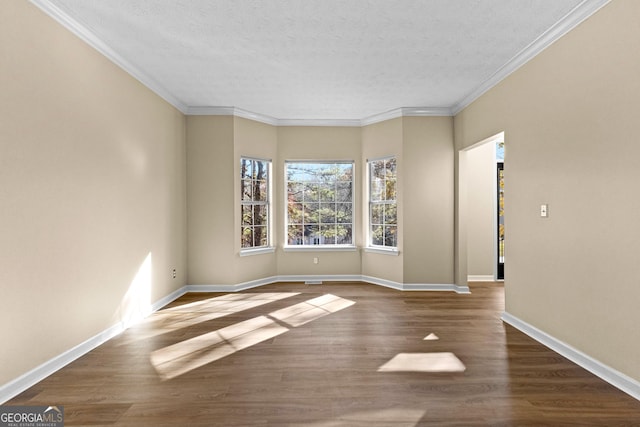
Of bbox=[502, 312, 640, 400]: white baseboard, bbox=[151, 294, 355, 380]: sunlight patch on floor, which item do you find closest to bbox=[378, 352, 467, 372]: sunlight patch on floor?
bbox=[502, 312, 640, 400]: white baseboard

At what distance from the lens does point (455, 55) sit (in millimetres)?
3609

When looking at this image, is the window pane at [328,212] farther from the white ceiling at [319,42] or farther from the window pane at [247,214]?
the white ceiling at [319,42]

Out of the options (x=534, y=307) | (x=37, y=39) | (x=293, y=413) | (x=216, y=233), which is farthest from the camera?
(x=216, y=233)

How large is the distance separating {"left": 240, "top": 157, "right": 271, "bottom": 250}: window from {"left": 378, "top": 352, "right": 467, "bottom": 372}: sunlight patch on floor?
3402 mm

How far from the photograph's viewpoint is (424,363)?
287cm

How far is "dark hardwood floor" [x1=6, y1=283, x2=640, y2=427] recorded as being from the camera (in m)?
2.15

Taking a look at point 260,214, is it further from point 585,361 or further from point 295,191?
point 585,361

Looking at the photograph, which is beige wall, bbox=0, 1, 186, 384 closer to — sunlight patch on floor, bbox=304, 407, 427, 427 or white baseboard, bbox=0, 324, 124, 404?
white baseboard, bbox=0, 324, 124, 404

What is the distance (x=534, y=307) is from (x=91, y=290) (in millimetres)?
4185

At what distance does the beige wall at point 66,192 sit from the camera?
2.34m

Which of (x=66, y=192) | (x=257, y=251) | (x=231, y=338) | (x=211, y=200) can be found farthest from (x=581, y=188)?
(x=211, y=200)

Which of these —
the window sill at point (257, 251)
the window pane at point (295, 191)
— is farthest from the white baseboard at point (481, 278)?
the window sill at point (257, 251)

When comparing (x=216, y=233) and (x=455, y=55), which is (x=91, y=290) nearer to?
(x=216, y=233)

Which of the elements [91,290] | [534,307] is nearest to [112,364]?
[91,290]
